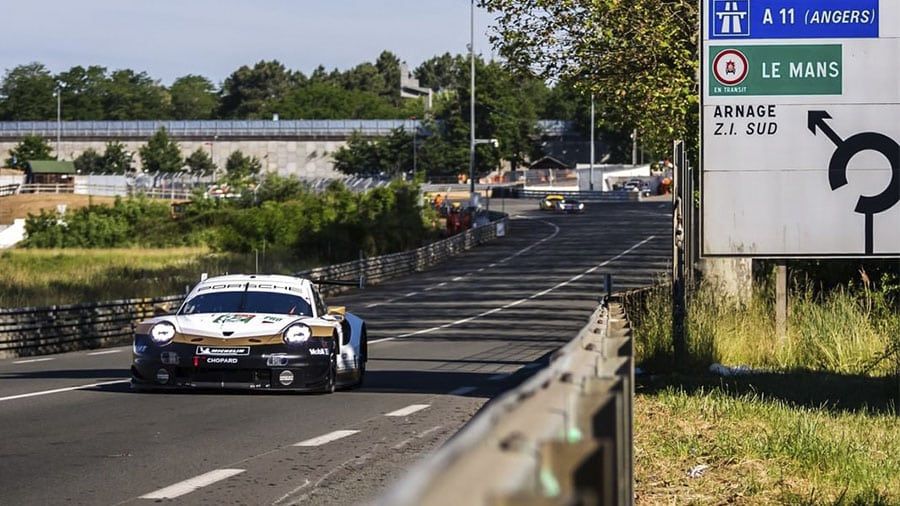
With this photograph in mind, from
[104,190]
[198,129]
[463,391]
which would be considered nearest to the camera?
[463,391]

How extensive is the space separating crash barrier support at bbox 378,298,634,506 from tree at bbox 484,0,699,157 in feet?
74.5

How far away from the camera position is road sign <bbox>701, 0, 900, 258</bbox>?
15.5 meters

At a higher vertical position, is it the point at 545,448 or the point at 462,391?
the point at 545,448

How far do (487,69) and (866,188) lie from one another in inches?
5152

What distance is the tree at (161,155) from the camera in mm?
155250

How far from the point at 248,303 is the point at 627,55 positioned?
14939mm

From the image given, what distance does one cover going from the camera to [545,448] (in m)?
3.18

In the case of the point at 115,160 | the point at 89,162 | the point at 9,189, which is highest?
the point at 115,160

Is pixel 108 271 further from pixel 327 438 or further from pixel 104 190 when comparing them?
pixel 104 190

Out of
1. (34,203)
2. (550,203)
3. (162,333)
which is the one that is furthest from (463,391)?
(34,203)

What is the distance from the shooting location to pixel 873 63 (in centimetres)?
1545

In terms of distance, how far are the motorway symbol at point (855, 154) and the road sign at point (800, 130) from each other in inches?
0.4

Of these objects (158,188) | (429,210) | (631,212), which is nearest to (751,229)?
(429,210)

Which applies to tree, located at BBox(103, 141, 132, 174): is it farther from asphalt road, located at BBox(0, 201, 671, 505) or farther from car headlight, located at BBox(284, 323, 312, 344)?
car headlight, located at BBox(284, 323, 312, 344)
